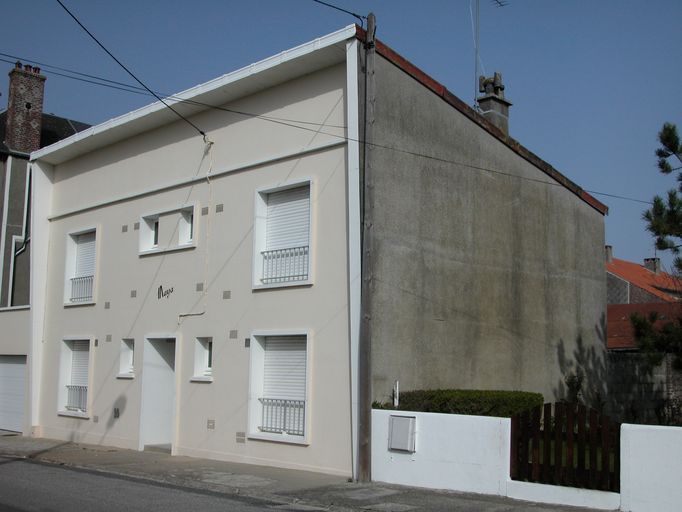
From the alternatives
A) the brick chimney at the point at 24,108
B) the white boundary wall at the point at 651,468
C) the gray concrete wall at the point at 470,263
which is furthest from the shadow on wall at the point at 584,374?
the brick chimney at the point at 24,108

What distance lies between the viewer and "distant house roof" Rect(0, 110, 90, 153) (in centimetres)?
3012

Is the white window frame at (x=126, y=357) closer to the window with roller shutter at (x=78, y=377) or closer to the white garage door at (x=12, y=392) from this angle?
the window with roller shutter at (x=78, y=377)

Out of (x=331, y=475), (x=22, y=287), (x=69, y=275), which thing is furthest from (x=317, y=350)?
(x=22, y=287)

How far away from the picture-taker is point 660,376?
23453mm

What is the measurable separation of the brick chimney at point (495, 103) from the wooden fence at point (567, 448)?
9573mm

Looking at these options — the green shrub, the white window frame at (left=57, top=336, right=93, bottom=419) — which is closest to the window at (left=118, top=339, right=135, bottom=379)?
the white window frame at (left=57, top=336, right=93, bottom=419)

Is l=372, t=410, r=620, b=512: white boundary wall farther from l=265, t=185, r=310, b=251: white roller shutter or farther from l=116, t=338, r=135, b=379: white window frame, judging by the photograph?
l=116, t=338, r=135, b=379: white window frame

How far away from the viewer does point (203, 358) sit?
670 inches

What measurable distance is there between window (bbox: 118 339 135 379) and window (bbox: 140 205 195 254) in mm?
2345

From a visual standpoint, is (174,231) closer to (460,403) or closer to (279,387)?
(279,387)

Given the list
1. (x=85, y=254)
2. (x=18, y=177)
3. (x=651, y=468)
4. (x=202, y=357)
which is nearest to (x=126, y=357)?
(x=202, y=357)

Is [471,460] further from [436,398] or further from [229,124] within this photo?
[229,124]

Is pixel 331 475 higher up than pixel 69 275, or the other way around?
pixel 69 275

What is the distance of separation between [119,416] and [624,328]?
2377 centimetres
